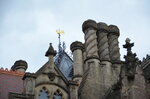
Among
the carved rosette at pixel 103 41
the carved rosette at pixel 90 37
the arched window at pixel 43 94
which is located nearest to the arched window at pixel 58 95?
the arched window at pixel 43 94

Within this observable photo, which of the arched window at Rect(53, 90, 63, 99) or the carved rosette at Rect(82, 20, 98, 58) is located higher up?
the carved rosette at Rect(82, 20, 98, 58)

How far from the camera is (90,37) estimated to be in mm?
22844

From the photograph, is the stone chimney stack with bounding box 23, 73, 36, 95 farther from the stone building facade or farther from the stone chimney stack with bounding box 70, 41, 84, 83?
the stone chimney stack with bounding box 70, 41, 84, 83

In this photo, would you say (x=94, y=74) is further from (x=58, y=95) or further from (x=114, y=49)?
(x=58, y=95)

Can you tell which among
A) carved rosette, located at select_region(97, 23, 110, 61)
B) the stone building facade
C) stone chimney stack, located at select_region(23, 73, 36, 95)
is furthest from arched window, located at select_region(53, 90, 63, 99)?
carved rosette, located at select_region(97, 23, 110, 61)

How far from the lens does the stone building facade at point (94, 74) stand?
1805cm

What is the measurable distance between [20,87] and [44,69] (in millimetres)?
1278

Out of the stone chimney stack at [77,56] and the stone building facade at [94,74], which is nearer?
the stone building facade at [94,74]

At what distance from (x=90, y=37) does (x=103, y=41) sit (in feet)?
2.89

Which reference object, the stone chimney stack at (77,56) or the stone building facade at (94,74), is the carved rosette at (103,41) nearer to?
the stone building facade at (94,74)

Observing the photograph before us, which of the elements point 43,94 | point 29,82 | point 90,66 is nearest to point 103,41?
point 90,66

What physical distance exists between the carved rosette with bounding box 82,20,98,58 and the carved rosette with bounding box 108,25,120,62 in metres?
1.20

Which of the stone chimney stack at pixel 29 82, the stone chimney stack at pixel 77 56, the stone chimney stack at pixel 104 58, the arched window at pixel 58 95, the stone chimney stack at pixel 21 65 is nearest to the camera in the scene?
the stone chimney stack at pixel 29 82

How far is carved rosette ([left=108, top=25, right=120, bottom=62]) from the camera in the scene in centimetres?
2338
